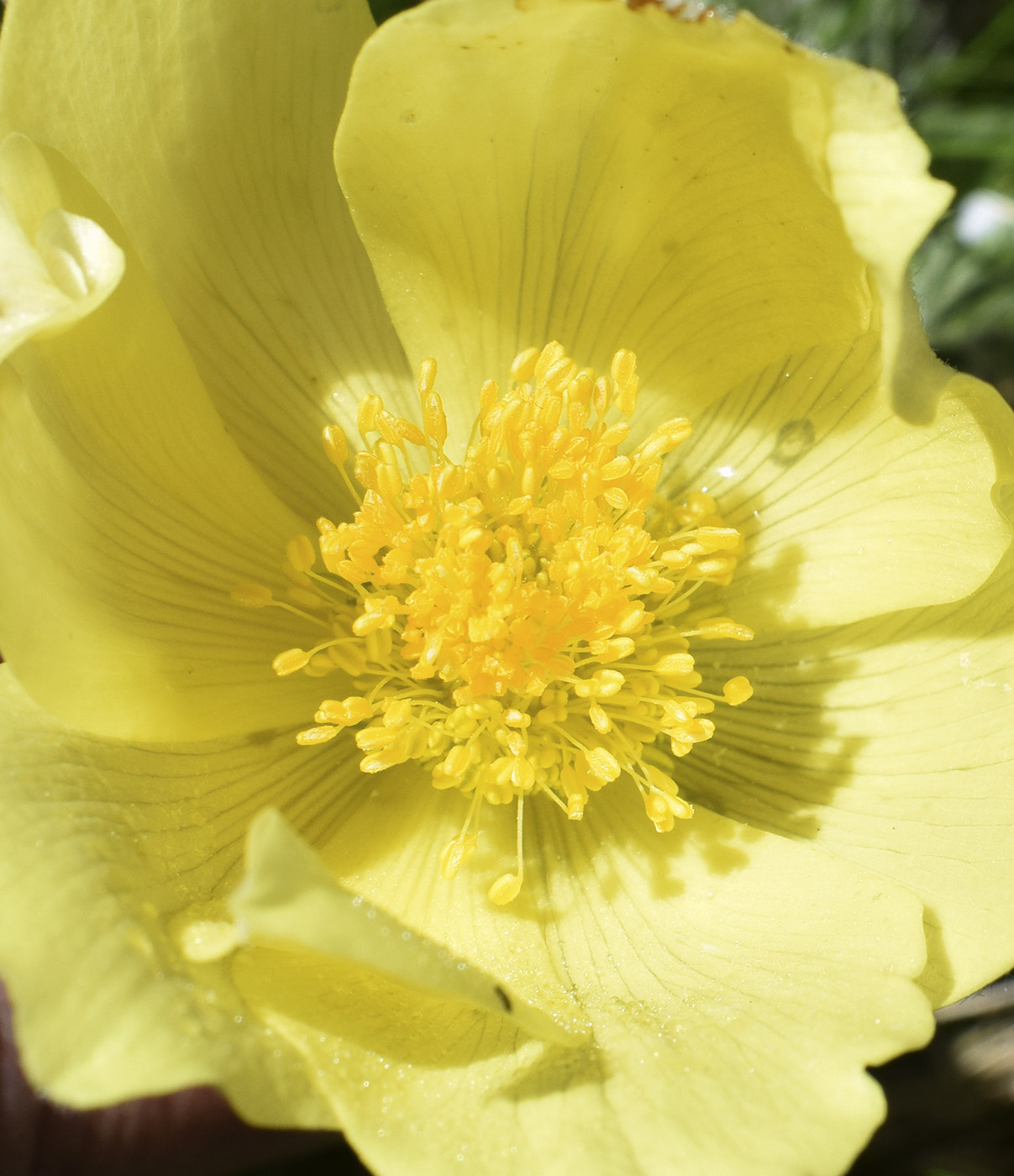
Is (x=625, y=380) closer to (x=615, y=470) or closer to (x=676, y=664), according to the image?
(x=615, y=470)

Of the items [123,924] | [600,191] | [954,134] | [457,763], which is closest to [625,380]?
[600,191]

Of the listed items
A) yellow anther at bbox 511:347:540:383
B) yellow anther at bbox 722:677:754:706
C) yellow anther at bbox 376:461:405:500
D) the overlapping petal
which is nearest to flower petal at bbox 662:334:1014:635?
the overlapping petal

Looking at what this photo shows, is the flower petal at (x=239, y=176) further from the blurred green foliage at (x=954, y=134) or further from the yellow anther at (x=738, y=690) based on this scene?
the blurred green foliage at (x=954, y=134)

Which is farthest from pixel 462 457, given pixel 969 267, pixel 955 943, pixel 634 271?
pixel 969 267

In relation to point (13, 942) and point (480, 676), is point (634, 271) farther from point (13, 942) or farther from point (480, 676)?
point (13, 942)

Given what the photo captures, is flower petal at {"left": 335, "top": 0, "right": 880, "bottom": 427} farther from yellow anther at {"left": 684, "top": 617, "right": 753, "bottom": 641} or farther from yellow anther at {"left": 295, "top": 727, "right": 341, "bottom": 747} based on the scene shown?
yellow anther at {"left": 295, "top": 727, "right": 341, "bottom": 747}
